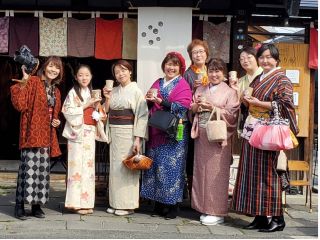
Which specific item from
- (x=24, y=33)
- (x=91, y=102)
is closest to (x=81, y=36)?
(x=24, y=33)

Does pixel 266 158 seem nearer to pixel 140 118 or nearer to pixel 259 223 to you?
pixel 259 223

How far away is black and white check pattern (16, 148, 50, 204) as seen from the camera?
7.08 meters

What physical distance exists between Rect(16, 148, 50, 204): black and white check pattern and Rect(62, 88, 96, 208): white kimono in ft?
1.13

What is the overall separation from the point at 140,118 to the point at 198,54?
3.79ft

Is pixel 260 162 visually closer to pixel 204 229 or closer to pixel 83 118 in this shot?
pixel 204 229

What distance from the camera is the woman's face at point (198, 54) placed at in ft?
24.1

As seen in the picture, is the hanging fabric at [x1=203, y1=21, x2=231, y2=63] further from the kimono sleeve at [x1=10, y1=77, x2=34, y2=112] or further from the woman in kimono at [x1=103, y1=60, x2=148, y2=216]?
the kimono sleeve at [x1=10, y1=77, x2=34, y2=112]

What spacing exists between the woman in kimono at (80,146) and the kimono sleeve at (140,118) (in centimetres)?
52

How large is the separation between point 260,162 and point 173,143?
1.19m

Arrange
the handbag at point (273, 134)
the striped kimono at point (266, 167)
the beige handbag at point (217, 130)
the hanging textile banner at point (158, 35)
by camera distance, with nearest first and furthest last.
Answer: the handbag at point (273, 134) < the striped kimono at point (266, 167) < the beige handbag at point (217, 130) < the hanging textile banner at point (158, 35)

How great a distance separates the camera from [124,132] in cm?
735

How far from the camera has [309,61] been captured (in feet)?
30.8

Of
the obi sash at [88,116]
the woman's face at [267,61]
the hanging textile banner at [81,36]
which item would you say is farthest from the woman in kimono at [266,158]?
the hanging textile banner at [81,36]

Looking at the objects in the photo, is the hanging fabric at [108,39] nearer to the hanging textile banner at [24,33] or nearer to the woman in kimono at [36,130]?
the hanging textile banner at [24,33]
